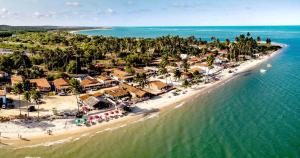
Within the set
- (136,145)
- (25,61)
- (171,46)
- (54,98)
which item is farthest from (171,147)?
(171,46)

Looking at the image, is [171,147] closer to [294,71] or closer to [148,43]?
[294,71]

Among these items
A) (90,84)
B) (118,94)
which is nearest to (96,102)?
(118,94)

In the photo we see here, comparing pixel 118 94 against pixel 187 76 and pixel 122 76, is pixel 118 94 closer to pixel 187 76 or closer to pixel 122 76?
pixel 122 76

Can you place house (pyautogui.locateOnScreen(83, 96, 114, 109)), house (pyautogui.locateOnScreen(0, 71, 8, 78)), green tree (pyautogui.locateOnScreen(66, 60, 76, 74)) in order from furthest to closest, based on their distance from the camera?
green tree (pyautogui.locateOnScreen(66, 60, 76, 74)) < house (pyautogui.locateOnScreen(0, 71, 8, 78)) < house (pyautogui.locateOnScreen(83, 96, 114, 109))

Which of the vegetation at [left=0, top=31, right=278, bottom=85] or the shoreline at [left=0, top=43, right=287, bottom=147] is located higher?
the vegetation at [left=0, top=31, right=278, bottom=85]

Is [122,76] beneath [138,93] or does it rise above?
above

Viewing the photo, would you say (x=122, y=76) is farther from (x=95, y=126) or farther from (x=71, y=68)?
(x=95, y=126)

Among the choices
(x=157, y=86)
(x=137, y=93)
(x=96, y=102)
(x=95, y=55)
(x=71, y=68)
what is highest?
(x=95, y=55)

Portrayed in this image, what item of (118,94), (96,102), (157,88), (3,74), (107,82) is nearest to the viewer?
(96,102)

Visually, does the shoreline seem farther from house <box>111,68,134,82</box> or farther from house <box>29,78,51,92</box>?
house <box>29,78,51,92</box>

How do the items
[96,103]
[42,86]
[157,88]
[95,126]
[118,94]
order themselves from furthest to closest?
[157,88], [42,86], [118,94], [96,103], [95,126]

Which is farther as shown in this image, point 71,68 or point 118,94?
point 71,68

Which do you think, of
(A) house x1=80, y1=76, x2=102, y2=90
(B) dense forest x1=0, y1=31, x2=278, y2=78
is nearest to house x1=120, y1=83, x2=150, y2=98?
(A) house x1=80, y1=76, x2=102, y2=90
